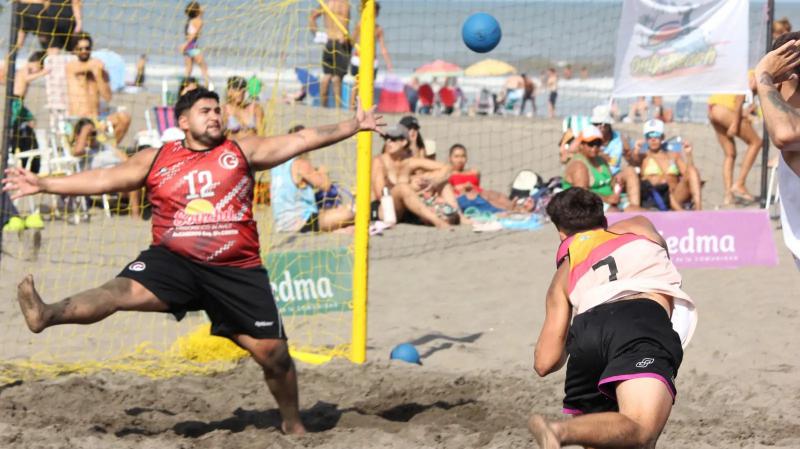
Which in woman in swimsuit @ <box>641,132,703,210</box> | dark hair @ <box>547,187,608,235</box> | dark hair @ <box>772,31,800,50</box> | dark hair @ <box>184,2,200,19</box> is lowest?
woman in swimsuit @ <box>641,132,703,210</box>

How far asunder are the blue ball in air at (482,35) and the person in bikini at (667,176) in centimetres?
427

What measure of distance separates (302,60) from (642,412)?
16.7 feet

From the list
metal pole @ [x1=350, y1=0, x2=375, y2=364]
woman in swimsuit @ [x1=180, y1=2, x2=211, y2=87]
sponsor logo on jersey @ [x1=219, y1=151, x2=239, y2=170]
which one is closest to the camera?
sponsor logo on jersey @ [x1=219, y1=151, x2=239, y2=170]

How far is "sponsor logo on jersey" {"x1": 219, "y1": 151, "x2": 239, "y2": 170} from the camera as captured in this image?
17.7 ft

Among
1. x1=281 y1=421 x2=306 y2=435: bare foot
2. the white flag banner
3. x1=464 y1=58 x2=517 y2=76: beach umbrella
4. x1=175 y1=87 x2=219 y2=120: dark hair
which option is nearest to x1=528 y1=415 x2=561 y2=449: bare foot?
x1=281 y1=421 x2=306 y2=435: bare foot

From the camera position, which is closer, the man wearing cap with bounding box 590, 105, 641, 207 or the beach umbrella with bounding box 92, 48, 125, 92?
the man wearing cap with bounding box 590, 105, 641, 207

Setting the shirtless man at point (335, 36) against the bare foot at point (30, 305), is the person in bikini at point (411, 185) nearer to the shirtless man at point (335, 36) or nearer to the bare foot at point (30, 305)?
the shirtless man at point (335, 36)

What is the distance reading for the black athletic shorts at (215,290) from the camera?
17.4 ft

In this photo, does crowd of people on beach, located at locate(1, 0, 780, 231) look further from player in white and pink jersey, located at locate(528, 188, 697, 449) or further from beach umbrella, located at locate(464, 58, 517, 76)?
beach umbrella, located at locate(464, 58, 517, 76)

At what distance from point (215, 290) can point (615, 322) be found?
215cm

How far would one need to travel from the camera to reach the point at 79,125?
478 inches

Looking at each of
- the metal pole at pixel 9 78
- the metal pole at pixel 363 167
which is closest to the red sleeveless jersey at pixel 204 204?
the metal pole at pixel 363 167

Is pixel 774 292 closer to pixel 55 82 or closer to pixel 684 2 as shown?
pixel 684 2

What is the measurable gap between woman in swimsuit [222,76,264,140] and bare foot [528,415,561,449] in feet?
15.6
